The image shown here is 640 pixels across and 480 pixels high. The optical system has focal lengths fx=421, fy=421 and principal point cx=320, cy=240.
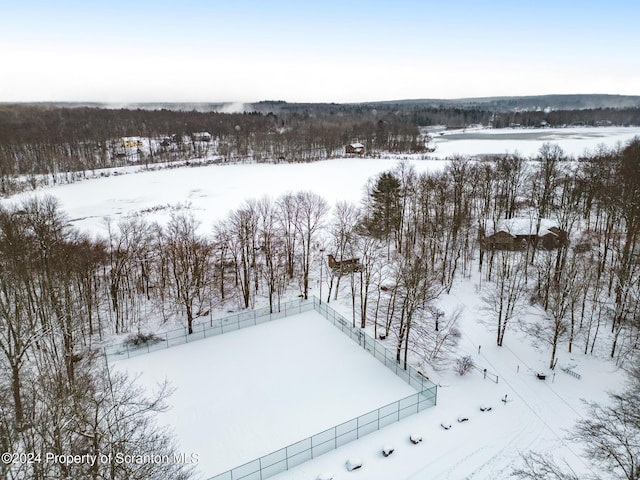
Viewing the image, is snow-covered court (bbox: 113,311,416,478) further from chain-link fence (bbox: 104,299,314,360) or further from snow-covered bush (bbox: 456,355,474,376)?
snow-covered bush (bbox: 456,355,474,376)

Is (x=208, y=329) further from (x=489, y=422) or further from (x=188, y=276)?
(x=489, y=422)

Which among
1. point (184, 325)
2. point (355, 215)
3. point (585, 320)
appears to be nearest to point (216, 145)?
point (355, 215)

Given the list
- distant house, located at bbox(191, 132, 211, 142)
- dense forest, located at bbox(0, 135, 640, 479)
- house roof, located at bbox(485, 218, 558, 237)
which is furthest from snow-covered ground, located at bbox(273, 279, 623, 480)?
distant house, located at bbox(191, 132, 211, 142)

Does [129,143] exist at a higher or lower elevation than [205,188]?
higher

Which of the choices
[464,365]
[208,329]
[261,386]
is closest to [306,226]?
[208,329]

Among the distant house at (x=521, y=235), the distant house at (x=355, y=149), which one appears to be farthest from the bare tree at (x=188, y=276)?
the distant house at (x=355, y=149)

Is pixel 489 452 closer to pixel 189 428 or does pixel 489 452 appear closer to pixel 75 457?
pixel 189 428

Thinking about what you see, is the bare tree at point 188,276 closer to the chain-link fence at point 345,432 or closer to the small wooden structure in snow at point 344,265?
the small wooden structure in snow at point 344,265

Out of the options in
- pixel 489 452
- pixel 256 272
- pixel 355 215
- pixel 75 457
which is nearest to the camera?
pixel 75 457
